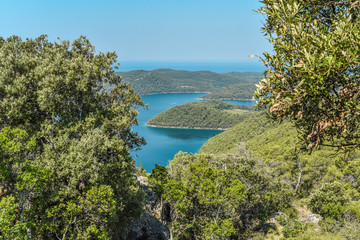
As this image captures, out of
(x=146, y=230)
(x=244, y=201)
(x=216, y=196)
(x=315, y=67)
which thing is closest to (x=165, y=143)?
(x=244, y=201)

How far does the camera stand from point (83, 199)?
8.79 m

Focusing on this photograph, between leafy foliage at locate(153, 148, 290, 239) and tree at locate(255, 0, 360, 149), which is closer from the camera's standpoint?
tree at locate(255, 0, 360, 149)

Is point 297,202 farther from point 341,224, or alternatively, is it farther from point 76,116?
point 76,116

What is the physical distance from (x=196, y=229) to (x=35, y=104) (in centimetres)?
1433

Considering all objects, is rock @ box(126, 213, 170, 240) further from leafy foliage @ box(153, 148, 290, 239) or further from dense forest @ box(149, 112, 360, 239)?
dense forest @ box(149, 112, 360, 239)

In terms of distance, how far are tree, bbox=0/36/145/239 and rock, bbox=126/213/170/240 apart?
3488 mm

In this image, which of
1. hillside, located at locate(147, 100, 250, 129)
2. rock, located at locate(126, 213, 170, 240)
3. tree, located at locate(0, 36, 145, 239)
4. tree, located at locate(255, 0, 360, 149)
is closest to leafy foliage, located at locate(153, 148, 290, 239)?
rock, located at locate(126, 213, 170, 240)

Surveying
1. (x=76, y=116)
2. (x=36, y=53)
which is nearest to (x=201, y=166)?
(x=76, y=116)

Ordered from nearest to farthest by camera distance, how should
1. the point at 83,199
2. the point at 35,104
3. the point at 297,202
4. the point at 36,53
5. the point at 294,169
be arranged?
the point at 83,199, the point at 35,104, the point at 36,53, the point at 297,202, the point at 294,169

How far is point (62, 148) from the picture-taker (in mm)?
9766

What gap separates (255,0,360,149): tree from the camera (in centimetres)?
360

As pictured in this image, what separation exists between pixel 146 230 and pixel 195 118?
150231 mm

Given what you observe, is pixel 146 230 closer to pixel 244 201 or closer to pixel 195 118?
pixel 244 201

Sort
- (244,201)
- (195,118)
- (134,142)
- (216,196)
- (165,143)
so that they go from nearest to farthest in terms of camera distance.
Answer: (134,142) → (216,196) → (244,201) → (165,143) → (195,118)
